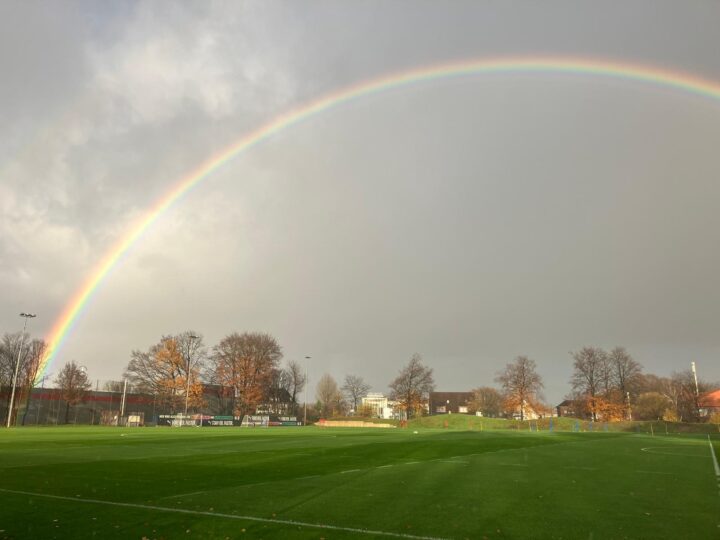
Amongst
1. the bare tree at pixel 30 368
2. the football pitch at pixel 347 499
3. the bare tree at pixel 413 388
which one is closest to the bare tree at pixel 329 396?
the bare tree at pixel 413 388

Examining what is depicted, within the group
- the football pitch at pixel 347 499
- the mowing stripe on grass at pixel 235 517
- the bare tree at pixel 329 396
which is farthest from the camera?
the bare tree at pixel 329 396

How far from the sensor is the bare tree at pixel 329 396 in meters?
140

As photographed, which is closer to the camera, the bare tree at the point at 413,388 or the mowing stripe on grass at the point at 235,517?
the mowing stripe on grass at the point at 235,517

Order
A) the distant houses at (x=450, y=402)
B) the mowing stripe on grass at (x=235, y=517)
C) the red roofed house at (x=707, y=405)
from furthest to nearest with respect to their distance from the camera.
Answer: the distant houses at (x=450, y=402) → the red roofed house at (x=707, y=405) → the mowing stripe on grass at (x=235, y=517)

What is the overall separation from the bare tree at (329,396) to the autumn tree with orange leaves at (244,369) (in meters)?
40.7

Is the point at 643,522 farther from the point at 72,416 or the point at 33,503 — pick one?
the point at 72,416

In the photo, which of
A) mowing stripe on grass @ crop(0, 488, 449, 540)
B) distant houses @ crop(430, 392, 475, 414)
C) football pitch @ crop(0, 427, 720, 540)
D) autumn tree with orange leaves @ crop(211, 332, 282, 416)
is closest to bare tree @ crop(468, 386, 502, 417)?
distant houses @ crop(430, 392, 475, 414)

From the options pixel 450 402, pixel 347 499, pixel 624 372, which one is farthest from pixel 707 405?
pixel 347 499

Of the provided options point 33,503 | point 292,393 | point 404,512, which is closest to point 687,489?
point 404,512

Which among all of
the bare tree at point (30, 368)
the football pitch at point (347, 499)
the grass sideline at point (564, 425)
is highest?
the bare tree at point (30, 368)

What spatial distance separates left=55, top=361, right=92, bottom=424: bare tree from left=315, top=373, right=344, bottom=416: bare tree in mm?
60876

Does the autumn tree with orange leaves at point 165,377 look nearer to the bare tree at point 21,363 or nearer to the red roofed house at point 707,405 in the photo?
the bare tree at point 21,363

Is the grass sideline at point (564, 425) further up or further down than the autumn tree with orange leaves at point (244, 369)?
further down

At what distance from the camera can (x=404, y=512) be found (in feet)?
34.7
